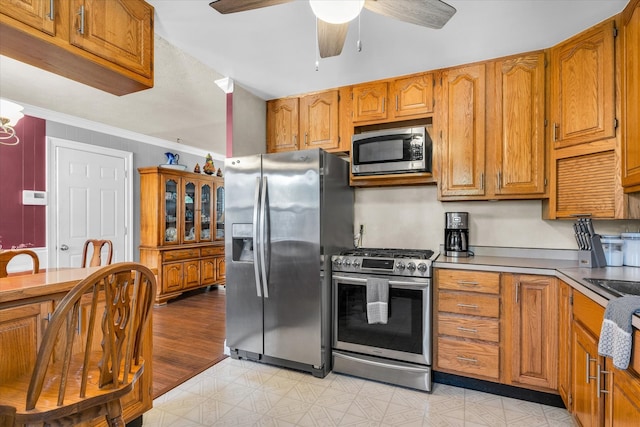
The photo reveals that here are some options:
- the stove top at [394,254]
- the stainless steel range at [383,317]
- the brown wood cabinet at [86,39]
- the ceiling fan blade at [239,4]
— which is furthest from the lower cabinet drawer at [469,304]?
the brown wood cabinet at [86,39]

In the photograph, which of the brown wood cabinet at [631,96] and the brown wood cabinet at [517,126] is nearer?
the brown wood cabinet at [631,96]

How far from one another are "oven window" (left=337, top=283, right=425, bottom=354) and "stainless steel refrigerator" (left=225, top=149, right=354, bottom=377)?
0.46 ft

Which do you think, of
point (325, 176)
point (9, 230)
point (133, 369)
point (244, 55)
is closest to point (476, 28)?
point (325, 176)

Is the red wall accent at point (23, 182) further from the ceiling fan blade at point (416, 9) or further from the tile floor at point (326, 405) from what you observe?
the ceiling fan blade at point (416, 9)

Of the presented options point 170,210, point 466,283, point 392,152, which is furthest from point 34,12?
point 170,210

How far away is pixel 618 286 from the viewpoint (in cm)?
160

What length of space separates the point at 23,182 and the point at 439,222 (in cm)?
442

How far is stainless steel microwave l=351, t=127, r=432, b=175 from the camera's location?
2.54 m

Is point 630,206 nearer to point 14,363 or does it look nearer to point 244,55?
point 244,55

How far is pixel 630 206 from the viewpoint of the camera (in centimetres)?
197

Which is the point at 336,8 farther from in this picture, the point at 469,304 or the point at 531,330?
the point at 531,330

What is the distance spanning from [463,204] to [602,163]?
96 centimetres

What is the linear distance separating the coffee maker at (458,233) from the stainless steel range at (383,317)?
373 mm

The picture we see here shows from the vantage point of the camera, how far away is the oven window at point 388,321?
A: 230 centimetres
